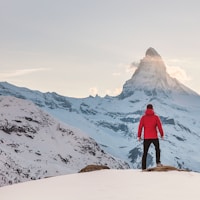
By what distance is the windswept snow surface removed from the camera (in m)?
14.5

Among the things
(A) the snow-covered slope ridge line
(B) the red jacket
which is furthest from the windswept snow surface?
(A) the snow-covered slope ridge line

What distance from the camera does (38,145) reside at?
154875 mm

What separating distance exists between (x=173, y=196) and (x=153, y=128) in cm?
677

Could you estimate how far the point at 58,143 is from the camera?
163 meters

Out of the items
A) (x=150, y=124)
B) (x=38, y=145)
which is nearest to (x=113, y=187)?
(x=150, y=124)

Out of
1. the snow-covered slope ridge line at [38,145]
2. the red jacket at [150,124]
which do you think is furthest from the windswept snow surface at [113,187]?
the snow-covered slope ridge line at [38,145]

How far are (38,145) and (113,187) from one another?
14078cm

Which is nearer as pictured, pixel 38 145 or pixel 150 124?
pixel 150 124

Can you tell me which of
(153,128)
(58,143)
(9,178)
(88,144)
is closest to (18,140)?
(58,143)

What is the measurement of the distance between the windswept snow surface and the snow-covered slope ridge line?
92.1 meters

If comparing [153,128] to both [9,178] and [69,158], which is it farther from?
[69,158]

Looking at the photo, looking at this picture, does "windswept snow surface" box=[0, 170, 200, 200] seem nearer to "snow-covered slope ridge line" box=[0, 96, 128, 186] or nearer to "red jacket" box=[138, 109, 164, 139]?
"red jacket" box=[138, 109, 164, 139]

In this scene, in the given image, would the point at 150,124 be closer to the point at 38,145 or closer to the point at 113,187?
the point at 113,187

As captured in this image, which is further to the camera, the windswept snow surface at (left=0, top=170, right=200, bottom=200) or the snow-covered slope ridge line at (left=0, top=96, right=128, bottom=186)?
the snow-covered slope ridge line at (left=0, top=96, right=128, bottom=186)
